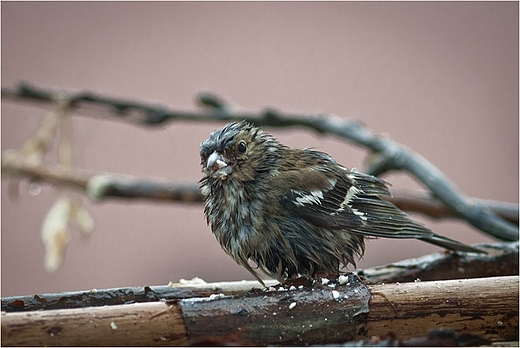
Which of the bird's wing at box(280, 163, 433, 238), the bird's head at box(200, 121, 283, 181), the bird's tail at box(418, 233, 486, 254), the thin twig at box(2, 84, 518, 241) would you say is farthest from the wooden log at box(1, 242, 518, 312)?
the thin twig at box(2, 84, 518, 241)

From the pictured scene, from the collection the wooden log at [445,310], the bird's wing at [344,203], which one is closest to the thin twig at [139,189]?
the bird's wing at [344,203]

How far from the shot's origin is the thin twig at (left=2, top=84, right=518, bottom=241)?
285 centimetres

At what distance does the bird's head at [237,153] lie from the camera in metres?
1.76

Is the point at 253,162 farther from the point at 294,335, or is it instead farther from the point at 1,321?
the point at 1,321

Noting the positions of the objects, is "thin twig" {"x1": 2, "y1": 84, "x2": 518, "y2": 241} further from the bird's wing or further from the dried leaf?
the bird's wing

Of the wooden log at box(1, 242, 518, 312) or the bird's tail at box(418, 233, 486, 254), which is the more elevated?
the bird's tail at box(418, 233, 486, 254)

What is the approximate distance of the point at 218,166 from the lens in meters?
1.74

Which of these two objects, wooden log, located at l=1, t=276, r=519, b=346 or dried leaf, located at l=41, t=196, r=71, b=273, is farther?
dried leaf, located at l=41, t=196, r=71, b=273

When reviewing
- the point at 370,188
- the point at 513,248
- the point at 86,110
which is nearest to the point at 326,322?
the point at 370,188

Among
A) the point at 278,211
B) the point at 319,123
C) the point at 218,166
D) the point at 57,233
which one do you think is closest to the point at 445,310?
the point at 278,211

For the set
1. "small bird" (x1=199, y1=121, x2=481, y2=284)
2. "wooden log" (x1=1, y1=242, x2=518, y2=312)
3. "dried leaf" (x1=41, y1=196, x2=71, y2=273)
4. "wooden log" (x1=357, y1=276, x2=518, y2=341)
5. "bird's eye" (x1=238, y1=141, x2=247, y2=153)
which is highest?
"bird's eye" (x1=238, y1=141, x2=247, y2=153)

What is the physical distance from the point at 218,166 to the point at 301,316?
1.83ft

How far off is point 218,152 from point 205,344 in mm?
740

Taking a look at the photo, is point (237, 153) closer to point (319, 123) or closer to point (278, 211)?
point (278, 211)
